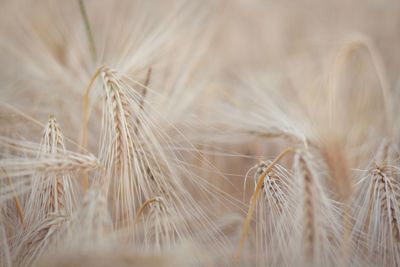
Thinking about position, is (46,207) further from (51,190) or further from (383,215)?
(383,215)

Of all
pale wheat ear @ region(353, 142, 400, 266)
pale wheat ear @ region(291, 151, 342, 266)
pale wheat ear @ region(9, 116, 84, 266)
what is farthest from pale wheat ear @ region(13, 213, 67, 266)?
pale wheat ear @ region(353, 142, 400, 266)

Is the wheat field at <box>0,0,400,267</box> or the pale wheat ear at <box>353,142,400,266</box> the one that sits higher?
the wheat field at <box>0,0,400,267</box>

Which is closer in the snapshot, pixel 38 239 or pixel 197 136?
pixel 38 239

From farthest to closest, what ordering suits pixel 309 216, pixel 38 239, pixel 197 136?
pixel 197 136 < pixel 38 239 < pixel 309 216

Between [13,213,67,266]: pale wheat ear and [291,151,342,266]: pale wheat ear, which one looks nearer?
[291,151,342,266]: pale wheat ear

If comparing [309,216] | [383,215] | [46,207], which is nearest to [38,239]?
[46,207]

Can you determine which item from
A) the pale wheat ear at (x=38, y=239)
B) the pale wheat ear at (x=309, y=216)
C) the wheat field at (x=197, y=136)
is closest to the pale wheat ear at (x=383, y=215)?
the wheat field at (x=197, y=136)

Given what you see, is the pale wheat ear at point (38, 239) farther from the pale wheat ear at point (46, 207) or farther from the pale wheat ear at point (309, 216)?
the pale wheat ear at point (309, 216)

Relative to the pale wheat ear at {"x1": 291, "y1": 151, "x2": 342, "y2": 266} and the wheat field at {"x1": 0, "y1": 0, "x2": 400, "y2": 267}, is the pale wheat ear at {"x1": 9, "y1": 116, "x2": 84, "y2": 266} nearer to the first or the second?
the wheat field at {"x1": 0, "y1": 0, "x2": 400, "y2": 267}

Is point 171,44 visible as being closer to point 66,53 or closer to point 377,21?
point 66,53
